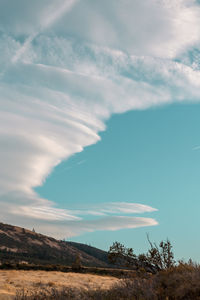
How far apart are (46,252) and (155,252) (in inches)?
4191

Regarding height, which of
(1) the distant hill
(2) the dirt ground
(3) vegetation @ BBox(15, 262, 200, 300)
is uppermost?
(1) the distant hill

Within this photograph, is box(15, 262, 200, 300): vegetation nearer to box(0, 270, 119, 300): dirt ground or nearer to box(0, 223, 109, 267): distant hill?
box(0, 270, 119, 300): dirt ground

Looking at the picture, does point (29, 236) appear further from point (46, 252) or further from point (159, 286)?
point (159, 286)

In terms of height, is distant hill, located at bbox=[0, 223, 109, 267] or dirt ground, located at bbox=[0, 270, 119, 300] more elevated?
distant hill, located at bbox=[0, 223, 109, 267]

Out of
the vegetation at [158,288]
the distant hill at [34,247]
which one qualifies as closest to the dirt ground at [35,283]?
the vegetation at [158,288]

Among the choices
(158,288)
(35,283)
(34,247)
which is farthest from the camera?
(34,247)

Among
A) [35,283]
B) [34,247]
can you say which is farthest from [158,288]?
[34,247]

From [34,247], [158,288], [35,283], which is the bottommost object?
[35,283]

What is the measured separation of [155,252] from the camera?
15.2m

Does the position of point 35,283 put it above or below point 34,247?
below

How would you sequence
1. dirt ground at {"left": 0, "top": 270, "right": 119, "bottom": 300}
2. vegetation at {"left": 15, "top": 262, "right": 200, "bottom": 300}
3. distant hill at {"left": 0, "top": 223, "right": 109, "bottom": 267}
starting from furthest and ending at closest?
distant hill at {"left": 0, "top": 223, "right": 109, "bottom": 267} → dirt ground at {"left": 0, "top": 270, "right": 119, "bottom": 300} → vegetation at {"left": 15, "top": 262, "right": 200, "bottom": 300}

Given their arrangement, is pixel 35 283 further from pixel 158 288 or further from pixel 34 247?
pixel 34 247

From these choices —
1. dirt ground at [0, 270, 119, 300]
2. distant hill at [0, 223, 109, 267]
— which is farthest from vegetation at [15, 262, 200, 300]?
distant hill at [0, 223, 109, 267]

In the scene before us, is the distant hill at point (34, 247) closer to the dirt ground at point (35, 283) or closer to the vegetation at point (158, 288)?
the dirt ground at point (35, 283)
